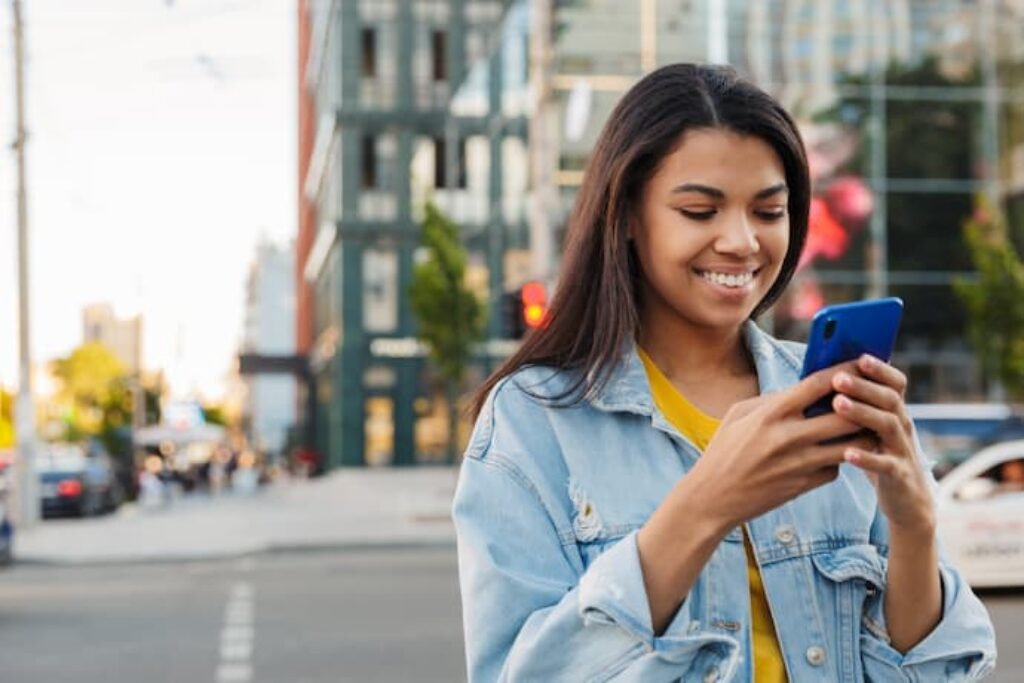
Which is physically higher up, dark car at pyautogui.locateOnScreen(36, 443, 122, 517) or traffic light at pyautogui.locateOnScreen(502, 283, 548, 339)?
traffic light at pyautogui.locateOnScreen(502, 283, 548, 339)

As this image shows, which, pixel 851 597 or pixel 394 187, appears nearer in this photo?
pixel 851 597

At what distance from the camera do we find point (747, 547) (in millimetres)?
1951

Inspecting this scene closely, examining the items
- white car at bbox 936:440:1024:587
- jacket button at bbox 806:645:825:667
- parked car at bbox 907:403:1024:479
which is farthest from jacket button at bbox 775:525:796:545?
parked car at bbox 907:403:1024:479

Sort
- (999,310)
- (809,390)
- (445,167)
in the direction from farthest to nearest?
(445,167) < (999,310) < (809,390)

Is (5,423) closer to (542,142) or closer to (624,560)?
(542,142)

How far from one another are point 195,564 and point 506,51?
21669 millimetres

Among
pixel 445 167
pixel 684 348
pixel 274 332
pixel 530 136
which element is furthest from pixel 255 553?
pixel 274 332

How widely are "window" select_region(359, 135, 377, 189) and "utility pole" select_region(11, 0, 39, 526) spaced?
78.9 ft

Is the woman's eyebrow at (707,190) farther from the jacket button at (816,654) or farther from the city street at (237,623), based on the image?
the city street at (237,623)

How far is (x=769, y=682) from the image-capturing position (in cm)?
190

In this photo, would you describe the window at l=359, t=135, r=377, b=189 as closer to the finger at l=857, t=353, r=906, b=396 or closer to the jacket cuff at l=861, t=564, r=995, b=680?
the jacket cuff at l=861, t=564, r=995, b=680

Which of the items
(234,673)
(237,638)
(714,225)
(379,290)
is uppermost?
(714,225)

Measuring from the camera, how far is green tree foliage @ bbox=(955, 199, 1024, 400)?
989 inches

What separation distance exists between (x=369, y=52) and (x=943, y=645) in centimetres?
4858
